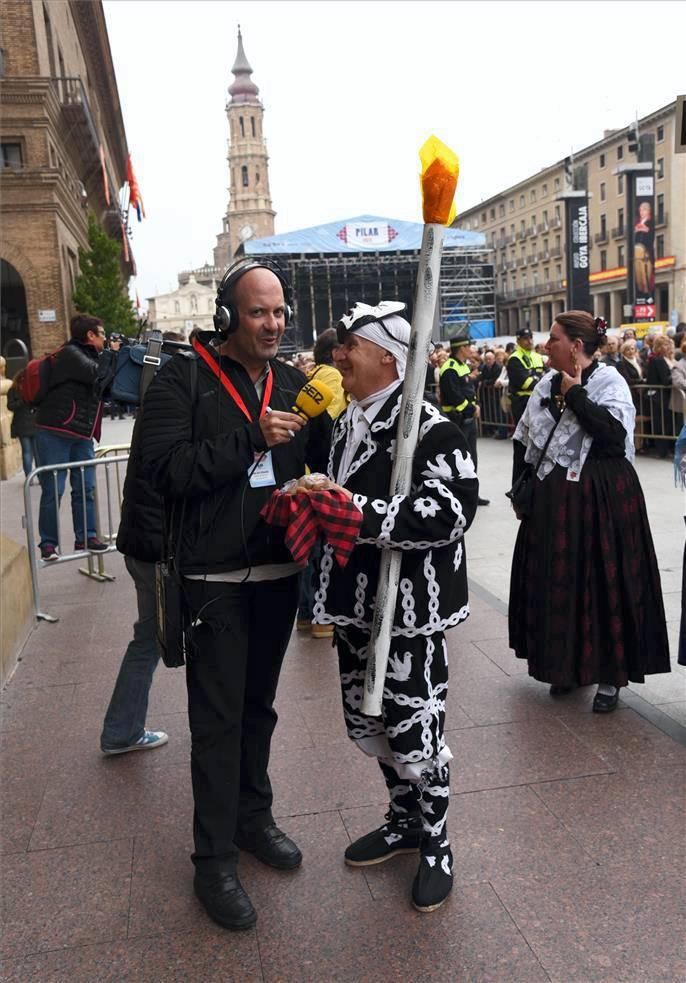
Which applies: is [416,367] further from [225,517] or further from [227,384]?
[225,517]

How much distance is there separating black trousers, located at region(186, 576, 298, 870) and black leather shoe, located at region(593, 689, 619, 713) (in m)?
1.93

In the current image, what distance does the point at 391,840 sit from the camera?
298 centimetres

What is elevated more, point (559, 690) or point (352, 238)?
point (352, 238)

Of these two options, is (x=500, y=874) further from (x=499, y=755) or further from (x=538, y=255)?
(x=538, y=255)

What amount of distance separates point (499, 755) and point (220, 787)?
1458mm

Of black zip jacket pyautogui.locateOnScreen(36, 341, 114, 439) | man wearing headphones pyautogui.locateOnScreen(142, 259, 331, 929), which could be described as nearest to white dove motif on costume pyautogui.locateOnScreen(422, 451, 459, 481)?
man wearing headphones pyautogui.locateOnScreen(142, 259, 331, 929)

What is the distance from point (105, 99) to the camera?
139 feet

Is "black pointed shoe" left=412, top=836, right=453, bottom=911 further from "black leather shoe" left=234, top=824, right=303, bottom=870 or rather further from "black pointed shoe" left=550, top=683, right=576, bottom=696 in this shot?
"black pointed shoe" left=550, top=683, right=576, bottom=696

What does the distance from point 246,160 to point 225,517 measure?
127340 mm

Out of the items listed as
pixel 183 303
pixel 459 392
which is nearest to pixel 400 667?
pixel 459 392

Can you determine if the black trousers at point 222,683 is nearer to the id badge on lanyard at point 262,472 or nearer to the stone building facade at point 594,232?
the id badge on lanyard at point 262,472

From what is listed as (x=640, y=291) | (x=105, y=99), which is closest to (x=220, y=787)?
(x=640, y=291)

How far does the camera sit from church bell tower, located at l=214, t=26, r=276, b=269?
120 m

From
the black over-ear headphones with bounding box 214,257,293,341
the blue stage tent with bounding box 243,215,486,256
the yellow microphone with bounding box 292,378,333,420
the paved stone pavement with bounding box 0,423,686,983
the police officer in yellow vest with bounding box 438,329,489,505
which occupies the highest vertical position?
the blue stage tent with bounding box 243,215,486,256
